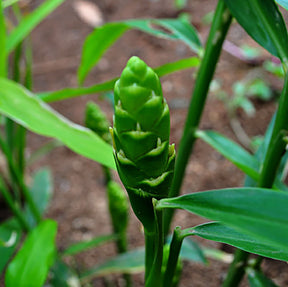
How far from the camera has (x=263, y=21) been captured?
18.5 inches

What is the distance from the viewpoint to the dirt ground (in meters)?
1.04

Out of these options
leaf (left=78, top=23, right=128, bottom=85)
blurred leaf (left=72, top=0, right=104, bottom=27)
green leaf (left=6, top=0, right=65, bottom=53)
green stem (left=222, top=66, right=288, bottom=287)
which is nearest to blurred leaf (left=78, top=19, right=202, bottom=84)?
leaf (left=78, top=23, right=128, bottom=85)

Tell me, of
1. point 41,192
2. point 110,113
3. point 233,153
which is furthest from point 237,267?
point 110,113

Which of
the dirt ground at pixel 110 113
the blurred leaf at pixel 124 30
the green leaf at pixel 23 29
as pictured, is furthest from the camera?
the dirt ground at pixel 110 113

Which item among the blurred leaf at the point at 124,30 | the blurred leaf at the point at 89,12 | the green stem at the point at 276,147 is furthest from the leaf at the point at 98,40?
the blurred leaf at the point at 89,12

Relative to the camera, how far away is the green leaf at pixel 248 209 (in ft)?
0.97

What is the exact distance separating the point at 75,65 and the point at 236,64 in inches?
24.0

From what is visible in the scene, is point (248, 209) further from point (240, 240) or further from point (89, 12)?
point (89, 12)

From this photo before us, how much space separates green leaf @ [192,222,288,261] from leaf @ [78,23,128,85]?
418 mm

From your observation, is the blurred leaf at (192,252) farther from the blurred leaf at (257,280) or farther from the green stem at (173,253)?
the green stem at (173,253)

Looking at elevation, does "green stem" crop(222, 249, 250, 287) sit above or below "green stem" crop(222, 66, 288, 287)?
below

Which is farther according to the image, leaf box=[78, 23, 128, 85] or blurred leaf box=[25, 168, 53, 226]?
blurred leaf box=[25, 168, 53, 226]

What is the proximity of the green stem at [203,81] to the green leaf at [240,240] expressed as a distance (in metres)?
0.26

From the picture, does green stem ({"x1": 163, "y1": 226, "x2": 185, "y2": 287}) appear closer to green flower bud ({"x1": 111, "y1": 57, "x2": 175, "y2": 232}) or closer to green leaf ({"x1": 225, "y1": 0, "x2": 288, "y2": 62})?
green flower bud ({"x1": 111, "y1": 57, "x2": 175, "y2": 232})
